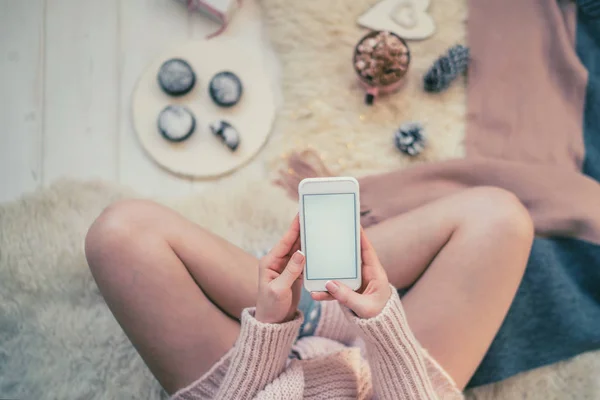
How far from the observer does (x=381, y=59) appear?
957mm

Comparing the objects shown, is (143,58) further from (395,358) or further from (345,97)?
(395,358)

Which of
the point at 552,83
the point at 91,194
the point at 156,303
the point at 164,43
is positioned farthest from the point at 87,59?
the point at 552,83

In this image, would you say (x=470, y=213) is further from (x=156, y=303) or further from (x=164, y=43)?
(x=164, y=43)

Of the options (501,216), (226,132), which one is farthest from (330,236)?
(226,132)

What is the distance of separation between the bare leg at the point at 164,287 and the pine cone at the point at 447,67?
0.54 meters

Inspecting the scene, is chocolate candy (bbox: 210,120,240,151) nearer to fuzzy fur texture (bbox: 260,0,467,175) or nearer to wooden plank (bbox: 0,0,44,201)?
fuzzy fur texture (bbox: 260,0,467,175)

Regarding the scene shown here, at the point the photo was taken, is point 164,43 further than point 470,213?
Yes

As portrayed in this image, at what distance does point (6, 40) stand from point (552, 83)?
1.04 m

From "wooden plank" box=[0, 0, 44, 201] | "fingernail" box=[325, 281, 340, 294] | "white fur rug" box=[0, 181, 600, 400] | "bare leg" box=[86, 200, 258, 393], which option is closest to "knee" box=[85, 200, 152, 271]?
"bare leg" box=[86, 200, 258, 393]

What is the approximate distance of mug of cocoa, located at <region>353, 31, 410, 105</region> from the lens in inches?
37.5

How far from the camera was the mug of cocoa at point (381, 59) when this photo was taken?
0.95 meters

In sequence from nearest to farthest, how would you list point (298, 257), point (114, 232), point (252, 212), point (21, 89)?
point (298, 257)
point (114, 232)
point (252, 212)
point (21, 89)

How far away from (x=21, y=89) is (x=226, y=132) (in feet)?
1.36

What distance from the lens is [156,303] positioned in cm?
69
